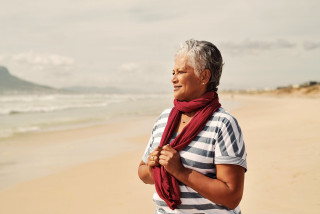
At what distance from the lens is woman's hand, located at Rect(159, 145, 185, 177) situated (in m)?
1.83

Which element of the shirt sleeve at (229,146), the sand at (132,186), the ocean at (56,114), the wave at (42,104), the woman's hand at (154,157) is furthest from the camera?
the wave at (42,104)

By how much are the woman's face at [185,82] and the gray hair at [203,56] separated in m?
0.03

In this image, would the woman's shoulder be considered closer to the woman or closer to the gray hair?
Answer: the woman

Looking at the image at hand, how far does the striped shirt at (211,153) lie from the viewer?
1769 millimetres

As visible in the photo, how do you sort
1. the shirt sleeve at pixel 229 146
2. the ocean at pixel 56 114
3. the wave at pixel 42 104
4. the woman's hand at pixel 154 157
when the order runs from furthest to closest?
the wave at pixel 42 104 → the ocean at pixel 56 114 → the woman's hand at pixel 154 157 → the shirt sleeve at pixel 229 146

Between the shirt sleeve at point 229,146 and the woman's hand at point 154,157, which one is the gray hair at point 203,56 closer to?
the shirt sleeve at point 229,146

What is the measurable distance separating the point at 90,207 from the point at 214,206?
3.43 meters

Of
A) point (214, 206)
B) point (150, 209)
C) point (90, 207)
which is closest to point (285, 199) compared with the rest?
point (150, 209)

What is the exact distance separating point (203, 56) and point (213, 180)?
680 millimetres

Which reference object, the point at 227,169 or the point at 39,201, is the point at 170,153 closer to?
the point at 227,169

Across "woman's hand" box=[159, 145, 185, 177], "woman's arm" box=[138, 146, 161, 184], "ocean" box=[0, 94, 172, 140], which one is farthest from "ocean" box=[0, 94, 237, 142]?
"woman's hand" box=[159, 145, 185, 177]

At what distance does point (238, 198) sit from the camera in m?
1.84

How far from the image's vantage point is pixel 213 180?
1.81m

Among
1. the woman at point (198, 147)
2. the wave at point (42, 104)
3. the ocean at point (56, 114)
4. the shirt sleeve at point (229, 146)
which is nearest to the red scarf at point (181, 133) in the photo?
the woman at point (198, 147)
